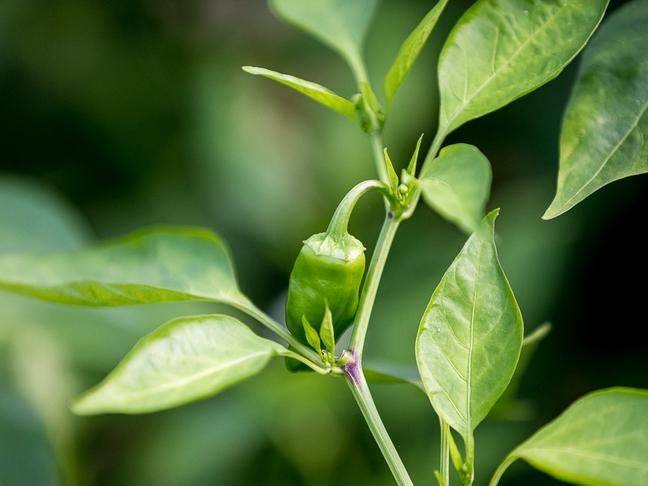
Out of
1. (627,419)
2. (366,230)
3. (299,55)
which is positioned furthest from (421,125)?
(627,419)

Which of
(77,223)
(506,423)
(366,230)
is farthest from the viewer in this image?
(366,230)

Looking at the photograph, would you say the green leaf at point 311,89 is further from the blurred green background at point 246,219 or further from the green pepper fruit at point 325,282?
the blurred green background at point 246,219

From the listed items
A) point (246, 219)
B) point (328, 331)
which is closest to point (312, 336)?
point (328, 331)

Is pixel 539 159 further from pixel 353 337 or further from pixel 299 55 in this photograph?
pixel 353 337

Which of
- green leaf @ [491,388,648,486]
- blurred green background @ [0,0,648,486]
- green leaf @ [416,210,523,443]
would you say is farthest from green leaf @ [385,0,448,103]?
blurred green background @ [0,0,648,486]

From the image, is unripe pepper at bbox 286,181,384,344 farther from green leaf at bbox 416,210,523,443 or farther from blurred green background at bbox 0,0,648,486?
blurred green background at bbox 0,0,648,486

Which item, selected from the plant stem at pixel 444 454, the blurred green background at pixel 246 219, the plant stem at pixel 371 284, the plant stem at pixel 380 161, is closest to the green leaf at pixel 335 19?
the plant stem at pixel 380 161
